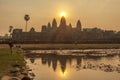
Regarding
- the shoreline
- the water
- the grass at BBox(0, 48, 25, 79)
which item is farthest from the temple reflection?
the shoreline

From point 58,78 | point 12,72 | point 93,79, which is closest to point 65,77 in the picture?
point 58,78

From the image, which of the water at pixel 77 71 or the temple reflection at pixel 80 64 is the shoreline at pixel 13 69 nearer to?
the water at pixel 77 71

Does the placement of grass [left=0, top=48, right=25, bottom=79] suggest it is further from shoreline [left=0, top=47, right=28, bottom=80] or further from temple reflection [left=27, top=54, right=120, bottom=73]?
temple reflection [left=27, top=54, right=120, bottom=73]

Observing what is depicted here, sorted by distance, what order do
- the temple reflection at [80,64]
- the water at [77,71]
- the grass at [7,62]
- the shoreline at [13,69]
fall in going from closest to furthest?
the shoreline at [13,69] < the grass at [7,62] < the water at [77,71] < the temple reflection at [80,64]

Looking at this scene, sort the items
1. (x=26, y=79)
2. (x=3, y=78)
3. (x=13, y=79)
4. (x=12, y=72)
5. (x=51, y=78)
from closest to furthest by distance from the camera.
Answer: (x=26, y=79)
(x=13, y=79)
(x=3, y=78)
(x=12, y=72)
(x=51, y=78)

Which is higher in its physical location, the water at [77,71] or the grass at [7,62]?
the grass at [7,62]

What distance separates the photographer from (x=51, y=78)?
43500 millimetres

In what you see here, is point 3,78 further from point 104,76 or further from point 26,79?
point 104,76

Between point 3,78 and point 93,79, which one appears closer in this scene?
point 3,78

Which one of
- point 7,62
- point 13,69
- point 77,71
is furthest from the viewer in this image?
point 7,62

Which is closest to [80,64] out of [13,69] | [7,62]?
[7,62]

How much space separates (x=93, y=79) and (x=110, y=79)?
6.46ft

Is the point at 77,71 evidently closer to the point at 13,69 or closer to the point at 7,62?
the point at 13,69

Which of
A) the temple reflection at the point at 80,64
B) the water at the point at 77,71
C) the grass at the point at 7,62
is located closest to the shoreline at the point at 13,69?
the grass at the point at 7,62
